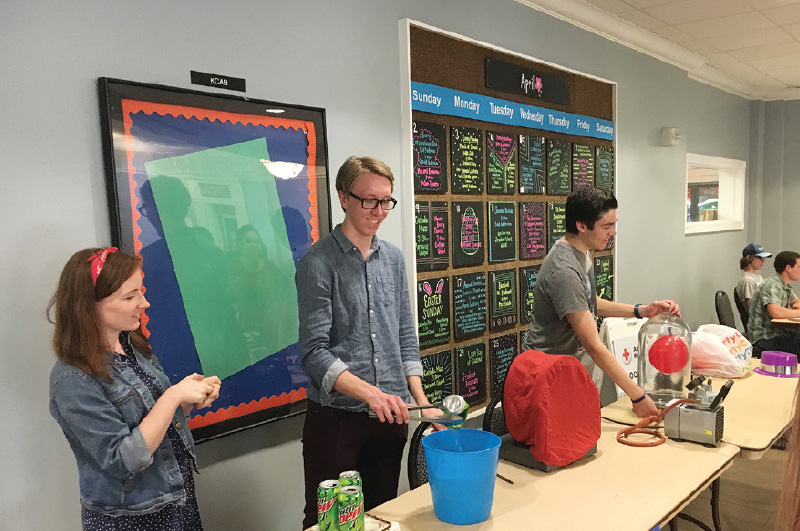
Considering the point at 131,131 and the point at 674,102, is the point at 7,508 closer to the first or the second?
the point at 131,131

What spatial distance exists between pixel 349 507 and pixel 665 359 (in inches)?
59.9

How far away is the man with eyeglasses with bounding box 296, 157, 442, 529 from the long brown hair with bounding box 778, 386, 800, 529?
3.63ft

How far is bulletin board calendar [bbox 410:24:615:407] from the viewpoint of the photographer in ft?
9.54

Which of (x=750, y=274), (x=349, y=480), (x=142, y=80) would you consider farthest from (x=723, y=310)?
(x=142, y=80)

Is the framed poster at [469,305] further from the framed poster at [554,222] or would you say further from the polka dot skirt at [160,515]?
the polka dot skirt at [160,515]

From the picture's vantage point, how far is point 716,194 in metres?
7.13

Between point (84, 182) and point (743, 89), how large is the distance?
23.2 ft

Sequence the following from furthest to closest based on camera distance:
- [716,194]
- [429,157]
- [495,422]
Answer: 1. [716,194]
2. [429,157]
3. [495,422]

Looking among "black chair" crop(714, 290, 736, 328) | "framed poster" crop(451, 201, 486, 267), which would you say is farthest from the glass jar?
"black chair" crop(714, 290, 736, 328)

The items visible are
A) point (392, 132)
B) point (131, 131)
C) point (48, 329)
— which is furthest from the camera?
point (392, 132)

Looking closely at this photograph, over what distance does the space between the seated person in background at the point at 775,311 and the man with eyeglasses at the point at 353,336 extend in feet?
12.8

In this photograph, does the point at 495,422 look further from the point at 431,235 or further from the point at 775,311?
the point at 775,311

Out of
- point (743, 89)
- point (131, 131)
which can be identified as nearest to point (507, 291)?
point (131, 131)

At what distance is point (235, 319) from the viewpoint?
7.02 feet
